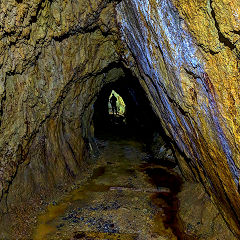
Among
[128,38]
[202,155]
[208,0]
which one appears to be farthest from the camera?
[128,38]

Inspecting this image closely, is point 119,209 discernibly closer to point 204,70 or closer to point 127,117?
point 204,70

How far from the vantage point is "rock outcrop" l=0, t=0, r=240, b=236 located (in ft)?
9.41

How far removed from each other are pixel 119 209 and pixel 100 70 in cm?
478

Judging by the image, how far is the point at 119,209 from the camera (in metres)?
6.04

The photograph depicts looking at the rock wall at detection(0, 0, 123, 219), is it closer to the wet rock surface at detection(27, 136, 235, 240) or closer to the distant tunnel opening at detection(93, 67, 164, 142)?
the wet rock surface at detection(27, 136, 235, 240)

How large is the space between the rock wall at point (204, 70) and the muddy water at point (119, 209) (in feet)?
4.84

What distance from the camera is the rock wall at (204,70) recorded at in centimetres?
260

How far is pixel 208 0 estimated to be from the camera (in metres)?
2.49

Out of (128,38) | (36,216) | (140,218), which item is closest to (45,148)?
(36,216)

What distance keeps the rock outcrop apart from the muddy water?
0.81 m

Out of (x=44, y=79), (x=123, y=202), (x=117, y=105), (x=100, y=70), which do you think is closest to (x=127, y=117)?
(x=117, y=105)

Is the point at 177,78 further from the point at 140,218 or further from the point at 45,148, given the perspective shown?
the point at 45,148

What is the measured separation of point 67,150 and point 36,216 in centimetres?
280

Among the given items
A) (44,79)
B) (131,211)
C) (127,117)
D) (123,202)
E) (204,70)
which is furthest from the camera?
(127,117)
